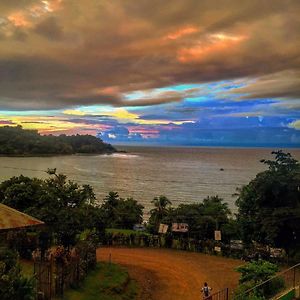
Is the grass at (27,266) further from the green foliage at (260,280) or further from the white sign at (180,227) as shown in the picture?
the white sign at (180,227)

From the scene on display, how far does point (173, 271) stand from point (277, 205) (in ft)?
30.4

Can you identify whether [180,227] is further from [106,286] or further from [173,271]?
[106,286]

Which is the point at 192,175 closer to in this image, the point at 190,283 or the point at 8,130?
the point at 8,130

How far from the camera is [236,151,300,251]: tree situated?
27984mm

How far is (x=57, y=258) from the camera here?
70.0 ft

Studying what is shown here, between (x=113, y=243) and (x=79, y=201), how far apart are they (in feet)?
37.0

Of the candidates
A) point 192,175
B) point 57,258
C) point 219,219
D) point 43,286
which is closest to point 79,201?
point 57,258

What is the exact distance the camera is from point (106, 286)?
2150 cm

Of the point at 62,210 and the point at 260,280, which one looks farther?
the point at 62,210

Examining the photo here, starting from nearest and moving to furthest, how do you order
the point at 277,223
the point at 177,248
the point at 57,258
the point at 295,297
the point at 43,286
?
1. the point at 295,297
2. the point at 43,286
3. the point at 57,258
4. the point at 277,223
5. the point at 177,248

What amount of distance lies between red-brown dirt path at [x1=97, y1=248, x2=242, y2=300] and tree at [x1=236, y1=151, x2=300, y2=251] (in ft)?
11.4

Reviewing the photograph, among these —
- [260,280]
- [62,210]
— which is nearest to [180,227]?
[62,210]

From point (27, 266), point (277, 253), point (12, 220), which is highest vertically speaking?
point (12, 220)

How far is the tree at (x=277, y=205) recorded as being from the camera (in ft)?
91.8
